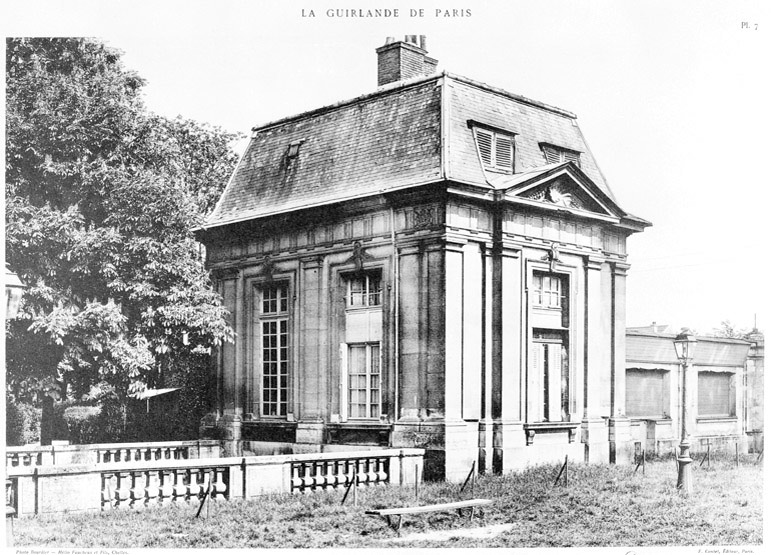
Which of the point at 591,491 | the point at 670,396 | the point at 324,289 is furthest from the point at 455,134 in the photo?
the point at 670,396

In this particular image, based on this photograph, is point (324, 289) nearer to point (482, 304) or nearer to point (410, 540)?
point (482, 304)

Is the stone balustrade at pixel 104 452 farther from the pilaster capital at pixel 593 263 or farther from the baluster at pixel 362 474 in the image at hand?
the pilaster capital at pixel 593 263

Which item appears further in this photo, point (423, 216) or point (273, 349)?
point (273, 349)

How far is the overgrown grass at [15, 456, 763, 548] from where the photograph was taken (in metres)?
12.4

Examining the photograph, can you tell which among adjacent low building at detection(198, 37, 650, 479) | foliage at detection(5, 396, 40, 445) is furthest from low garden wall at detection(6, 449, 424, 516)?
foliage at detection(5, 396, 40, 445)

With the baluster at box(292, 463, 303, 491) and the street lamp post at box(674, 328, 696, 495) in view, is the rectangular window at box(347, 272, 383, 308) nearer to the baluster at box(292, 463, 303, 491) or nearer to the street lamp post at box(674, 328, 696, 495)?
the baluster at box(292, 463, 303, 491)

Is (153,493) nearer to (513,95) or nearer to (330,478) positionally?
(330,478)

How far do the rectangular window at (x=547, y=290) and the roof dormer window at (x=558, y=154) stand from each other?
232cm

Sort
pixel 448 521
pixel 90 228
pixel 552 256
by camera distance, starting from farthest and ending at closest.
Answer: pixel 552 256 < pixel 90 228 < pixel 448 521

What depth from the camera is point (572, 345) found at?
1923 cm

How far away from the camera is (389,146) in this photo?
18781mm

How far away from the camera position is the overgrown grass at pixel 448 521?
40.5 ft

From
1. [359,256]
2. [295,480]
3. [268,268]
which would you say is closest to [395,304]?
[359,256]

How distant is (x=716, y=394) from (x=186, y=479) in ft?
47.6
